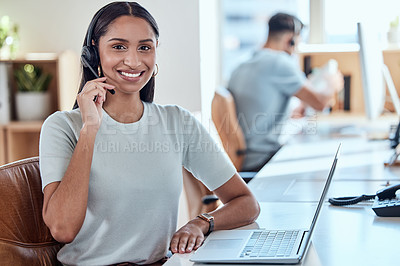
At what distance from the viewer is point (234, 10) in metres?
5.93

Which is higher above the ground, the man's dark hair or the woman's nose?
the man's dark hair

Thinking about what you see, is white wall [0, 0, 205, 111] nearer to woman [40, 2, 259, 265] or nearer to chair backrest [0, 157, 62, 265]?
woman [40, 2, 259, 265]

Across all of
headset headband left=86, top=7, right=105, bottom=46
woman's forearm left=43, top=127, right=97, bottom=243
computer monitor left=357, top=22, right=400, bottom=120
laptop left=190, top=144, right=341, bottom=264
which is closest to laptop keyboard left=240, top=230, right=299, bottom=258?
laptop left=190, top=144, right=341, bottom=264

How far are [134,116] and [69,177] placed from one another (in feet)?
0.99

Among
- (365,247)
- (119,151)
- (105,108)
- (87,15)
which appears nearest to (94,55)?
(105,108)

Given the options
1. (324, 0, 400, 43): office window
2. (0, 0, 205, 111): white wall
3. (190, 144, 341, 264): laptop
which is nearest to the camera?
(190, 144, 341, 264): laptop

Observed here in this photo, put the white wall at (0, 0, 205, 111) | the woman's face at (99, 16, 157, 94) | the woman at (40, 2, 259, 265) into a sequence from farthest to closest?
1. the white wall at (0, 0, 205, 111)
2. the woman's face at (99, 16, 157, 94)
3. the woman at (40, 2, 259, 265)

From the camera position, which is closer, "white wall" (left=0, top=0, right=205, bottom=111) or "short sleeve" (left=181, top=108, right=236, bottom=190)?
"short sleeve" (left=181, top=108, right=236, bottom=190)

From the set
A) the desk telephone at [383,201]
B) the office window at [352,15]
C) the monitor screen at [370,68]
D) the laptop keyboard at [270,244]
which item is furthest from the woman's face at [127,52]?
the office window at [352,15]

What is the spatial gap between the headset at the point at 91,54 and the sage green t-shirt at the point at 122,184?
0.13m

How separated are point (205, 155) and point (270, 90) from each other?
179 centimetres

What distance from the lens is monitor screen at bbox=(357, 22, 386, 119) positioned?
8.38 feet

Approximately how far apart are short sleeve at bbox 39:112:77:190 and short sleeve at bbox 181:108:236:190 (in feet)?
1.08

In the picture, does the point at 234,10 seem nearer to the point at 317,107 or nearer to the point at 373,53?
the point at 317,107
